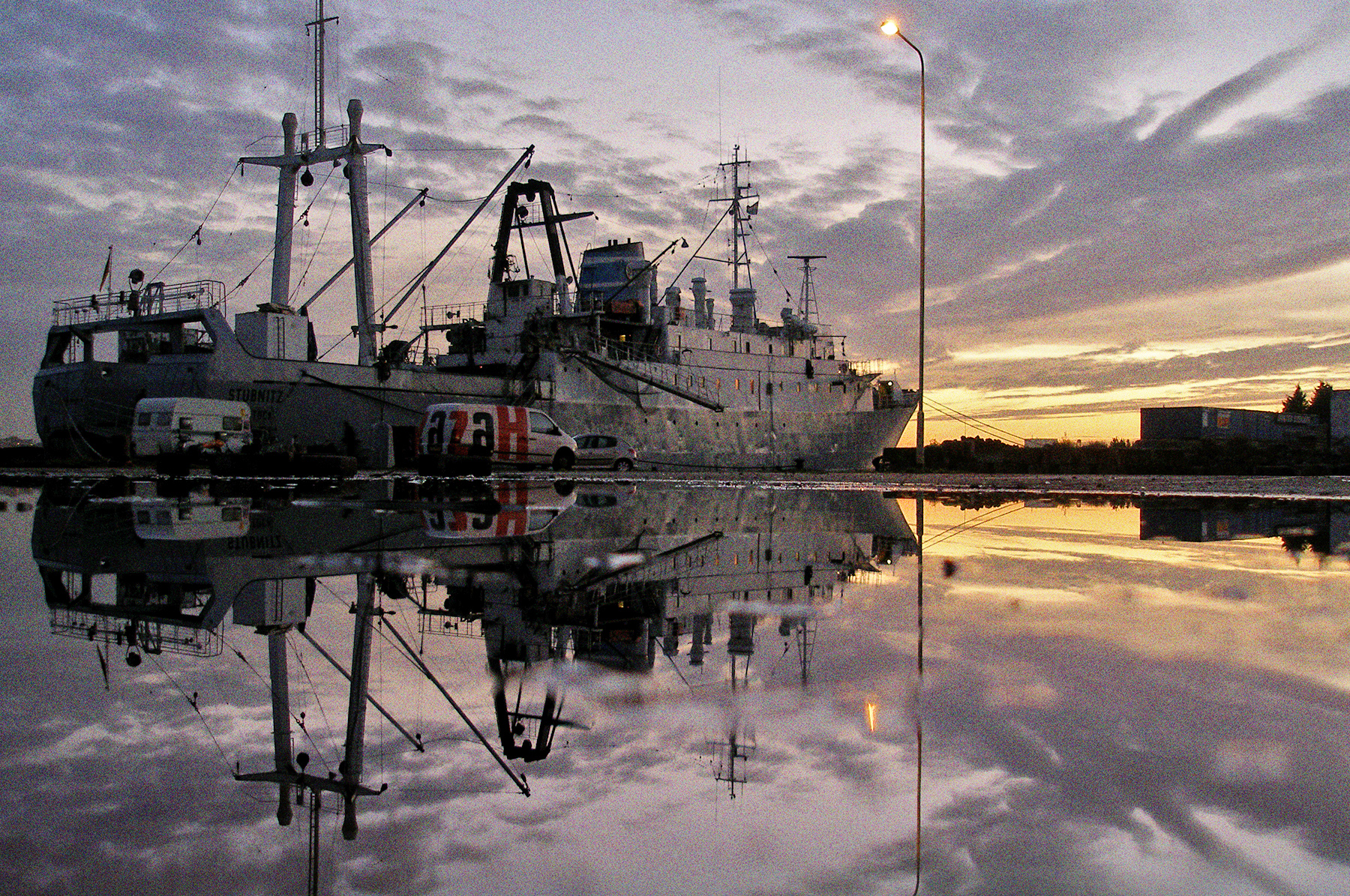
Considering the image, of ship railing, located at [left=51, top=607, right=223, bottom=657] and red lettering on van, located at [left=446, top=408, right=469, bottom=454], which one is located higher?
red lettering on van, located at [left=446, top=408, right=469, bottom=454]

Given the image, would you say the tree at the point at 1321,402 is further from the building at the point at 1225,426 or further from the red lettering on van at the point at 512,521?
the red lettering on van at the point at 512,521

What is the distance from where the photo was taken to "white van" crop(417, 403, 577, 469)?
26.5 metres

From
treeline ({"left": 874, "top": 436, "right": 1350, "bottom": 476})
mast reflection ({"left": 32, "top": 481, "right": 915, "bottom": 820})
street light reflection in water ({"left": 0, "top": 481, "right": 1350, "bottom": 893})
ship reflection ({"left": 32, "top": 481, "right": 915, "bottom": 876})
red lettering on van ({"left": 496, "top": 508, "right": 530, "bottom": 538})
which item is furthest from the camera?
treeline ({"left": 874, "top": 436, "right": 1350, "bottom": 476})

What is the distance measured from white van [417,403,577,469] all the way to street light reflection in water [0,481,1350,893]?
19.3 metres

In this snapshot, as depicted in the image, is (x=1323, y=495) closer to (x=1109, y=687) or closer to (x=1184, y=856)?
(x=1109, y=687)

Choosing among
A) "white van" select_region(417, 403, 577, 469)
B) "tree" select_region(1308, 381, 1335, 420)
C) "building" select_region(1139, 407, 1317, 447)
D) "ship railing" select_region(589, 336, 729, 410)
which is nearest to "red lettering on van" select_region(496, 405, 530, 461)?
"white van" select_region(417, 403, 577, 469)

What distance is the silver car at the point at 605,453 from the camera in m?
33.7

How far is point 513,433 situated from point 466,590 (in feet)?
74.8

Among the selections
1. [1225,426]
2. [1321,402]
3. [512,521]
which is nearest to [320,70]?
[512,521]

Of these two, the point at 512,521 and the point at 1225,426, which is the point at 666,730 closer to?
the point at 512,521

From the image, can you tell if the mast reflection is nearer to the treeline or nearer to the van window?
the van window

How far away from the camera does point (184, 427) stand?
2780 centimetres

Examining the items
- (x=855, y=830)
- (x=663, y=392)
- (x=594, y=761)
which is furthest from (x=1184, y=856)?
(x=663, y=392)

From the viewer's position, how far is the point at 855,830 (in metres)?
2.28
